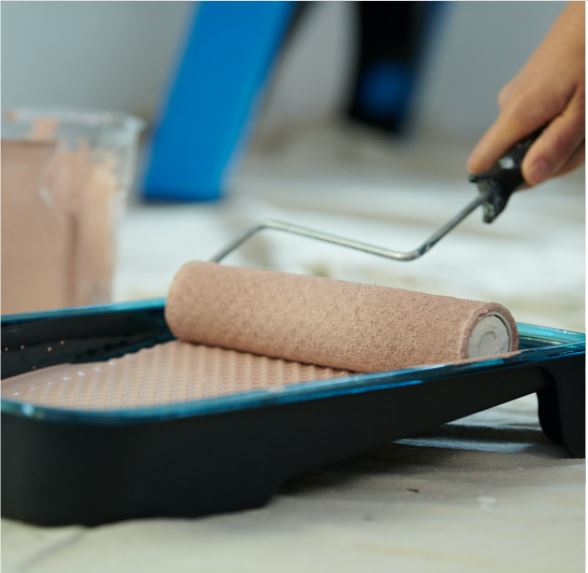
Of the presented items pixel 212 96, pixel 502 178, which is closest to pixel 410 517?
pixel 502 178

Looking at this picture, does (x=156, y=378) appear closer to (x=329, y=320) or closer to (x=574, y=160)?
(x=329, y=320)

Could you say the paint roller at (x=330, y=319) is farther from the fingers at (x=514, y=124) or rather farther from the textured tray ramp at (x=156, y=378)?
the fingers at (x=514, y=124)

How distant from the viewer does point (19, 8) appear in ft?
8.96

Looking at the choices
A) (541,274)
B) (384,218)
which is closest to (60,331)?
(541,274)

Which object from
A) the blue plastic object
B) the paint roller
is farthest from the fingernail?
the blue plastic object

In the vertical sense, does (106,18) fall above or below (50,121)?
above

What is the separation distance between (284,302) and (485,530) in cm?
27

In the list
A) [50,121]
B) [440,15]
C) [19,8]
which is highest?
[440,15]

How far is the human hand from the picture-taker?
3.12 feet

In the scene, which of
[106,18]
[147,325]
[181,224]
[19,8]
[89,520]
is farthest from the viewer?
[106,18]

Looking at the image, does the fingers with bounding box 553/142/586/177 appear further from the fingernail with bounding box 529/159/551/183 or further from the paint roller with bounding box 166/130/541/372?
the paint roller with bounding box 166/130/541/372

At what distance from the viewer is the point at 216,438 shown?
1.90ft

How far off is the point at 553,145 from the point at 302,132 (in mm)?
2848

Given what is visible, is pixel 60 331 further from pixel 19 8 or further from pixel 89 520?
pixel 19 8
